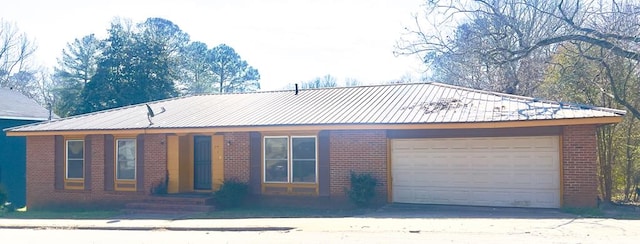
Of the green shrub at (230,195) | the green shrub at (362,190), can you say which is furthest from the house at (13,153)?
the green shrub at (362,190)

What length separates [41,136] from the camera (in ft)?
67.3

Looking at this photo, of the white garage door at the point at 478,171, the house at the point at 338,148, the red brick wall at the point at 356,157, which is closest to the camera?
the house at the point at 338,148

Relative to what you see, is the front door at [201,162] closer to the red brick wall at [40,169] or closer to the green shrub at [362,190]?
the red brick wall at [40,169]

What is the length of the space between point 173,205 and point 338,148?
5202 mm

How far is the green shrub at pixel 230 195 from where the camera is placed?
17078 millimetres

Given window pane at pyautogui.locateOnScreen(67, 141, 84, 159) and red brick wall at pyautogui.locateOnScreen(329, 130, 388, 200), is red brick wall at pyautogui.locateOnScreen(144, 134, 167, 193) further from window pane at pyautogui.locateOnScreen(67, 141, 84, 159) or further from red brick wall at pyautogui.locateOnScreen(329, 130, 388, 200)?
red brick wall at pyautogui.locateOnScreen(329, 130, 388, 200)

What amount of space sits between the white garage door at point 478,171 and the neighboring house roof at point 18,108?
1999 cm

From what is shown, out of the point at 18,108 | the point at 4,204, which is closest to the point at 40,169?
the point at 4,204
